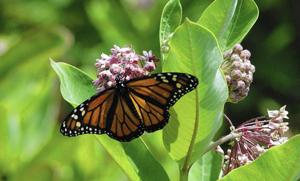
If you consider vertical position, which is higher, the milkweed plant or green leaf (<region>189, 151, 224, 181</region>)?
the milkweed plant

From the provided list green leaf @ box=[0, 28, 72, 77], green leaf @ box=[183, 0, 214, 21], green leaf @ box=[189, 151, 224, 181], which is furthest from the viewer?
green leaf @ box=[183, 0, 214, 21]

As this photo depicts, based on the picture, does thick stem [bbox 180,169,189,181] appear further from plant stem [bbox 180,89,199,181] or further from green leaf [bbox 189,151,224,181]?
green leaf [bbox 189,151,224,181]

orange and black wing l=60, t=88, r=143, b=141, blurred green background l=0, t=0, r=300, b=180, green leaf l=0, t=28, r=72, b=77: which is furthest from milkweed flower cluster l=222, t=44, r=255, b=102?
green leaf l=0, t=28, r=72, b=77

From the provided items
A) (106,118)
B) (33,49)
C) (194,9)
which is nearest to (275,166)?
(106,118)

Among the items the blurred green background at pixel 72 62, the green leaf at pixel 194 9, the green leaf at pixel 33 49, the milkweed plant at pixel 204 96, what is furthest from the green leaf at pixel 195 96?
the green leaf at pixel 194 9

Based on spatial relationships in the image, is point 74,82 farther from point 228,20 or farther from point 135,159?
point 228,20

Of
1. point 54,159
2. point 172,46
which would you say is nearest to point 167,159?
point 54,159

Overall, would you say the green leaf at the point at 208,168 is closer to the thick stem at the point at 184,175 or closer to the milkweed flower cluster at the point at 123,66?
the thick stem at the point at 184,175
